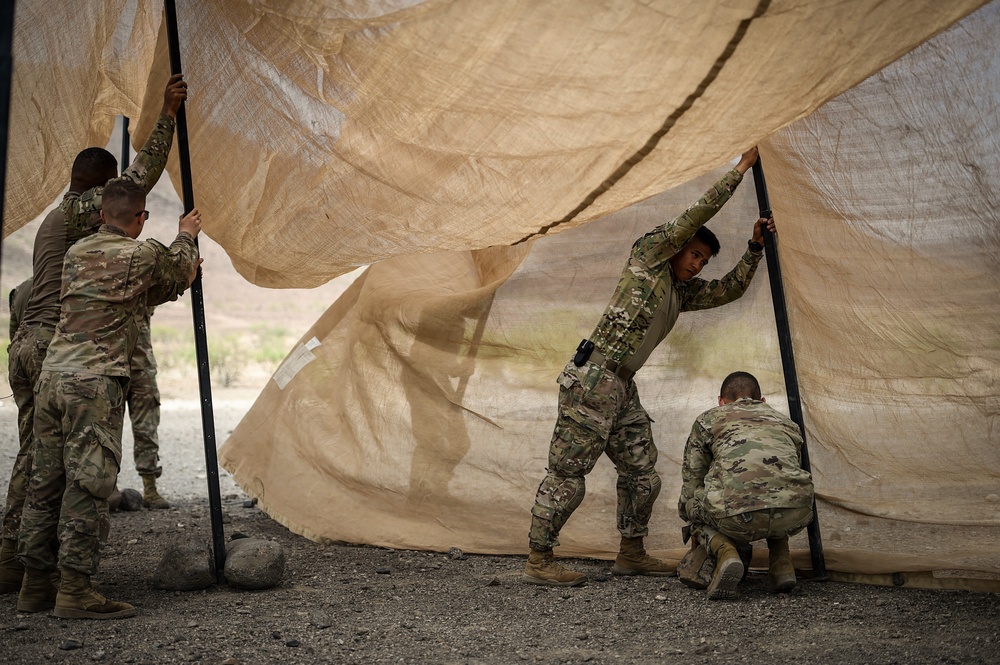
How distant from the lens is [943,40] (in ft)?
12.4

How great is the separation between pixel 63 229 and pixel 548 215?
2.01 meters

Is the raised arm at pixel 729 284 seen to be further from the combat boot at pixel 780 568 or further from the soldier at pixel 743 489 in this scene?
the combat boot at pixel 780 568

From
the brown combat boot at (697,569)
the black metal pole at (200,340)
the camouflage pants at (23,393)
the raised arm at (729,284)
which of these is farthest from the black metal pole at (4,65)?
the brown combat boot at (697,569)

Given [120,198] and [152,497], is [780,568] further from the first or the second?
[152,497]

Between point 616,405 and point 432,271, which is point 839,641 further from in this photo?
point 432,271

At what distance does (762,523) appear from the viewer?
3674 mm

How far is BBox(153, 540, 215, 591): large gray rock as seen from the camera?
3982 mm

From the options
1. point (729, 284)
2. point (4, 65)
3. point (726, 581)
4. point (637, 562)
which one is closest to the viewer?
point (4, 65)

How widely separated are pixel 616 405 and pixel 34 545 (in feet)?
7.64

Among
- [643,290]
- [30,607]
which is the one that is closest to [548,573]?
[643,290]

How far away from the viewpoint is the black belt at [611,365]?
4.00 metres

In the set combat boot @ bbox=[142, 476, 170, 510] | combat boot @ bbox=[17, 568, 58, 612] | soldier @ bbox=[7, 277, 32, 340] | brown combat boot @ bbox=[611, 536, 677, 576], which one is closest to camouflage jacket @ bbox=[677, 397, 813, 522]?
brown combat boot @ bbox=[611, 536, 677, 576]

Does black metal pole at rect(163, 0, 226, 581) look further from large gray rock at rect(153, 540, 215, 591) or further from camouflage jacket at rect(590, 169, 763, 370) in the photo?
camouflage jacket at rect(590, 169, 763, 370)

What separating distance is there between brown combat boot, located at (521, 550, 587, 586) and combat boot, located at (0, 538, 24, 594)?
2132mm
